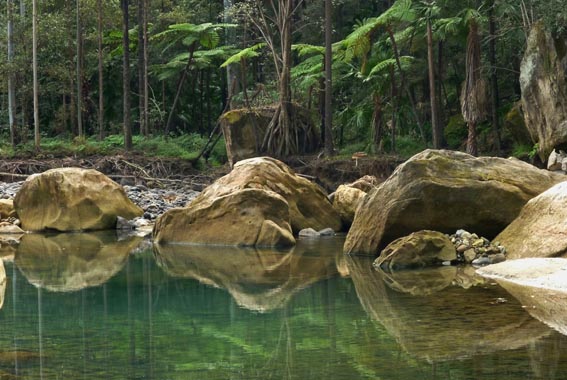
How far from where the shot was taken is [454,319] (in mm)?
8609

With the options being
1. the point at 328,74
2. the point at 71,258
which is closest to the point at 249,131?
the point at 328,74

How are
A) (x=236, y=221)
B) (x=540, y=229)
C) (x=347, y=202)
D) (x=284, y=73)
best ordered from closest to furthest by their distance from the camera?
(x=540, y=229) → (x=236, y=221) → (x=347, y=202) → (x=284, y=73)

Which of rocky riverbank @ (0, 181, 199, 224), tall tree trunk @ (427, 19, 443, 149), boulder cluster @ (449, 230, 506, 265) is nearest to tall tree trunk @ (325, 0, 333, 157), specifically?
tall tree trunk @ (427, 19, 443, 149)

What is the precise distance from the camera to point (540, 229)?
38.9 feet

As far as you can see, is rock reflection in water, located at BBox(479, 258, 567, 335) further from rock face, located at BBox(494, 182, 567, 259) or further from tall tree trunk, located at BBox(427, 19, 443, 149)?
tall tree trunk, located at BBox(427, 19, 443, 149)

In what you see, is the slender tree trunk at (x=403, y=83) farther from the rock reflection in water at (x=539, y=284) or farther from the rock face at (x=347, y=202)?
the rock reflection in water at (x=539, y=284)

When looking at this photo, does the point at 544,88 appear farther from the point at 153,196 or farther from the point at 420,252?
the point at 420,252

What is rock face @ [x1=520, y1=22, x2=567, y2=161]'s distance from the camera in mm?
20656

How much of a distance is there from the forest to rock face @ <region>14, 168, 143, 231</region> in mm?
8503

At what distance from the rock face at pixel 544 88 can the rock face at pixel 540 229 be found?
8.48m

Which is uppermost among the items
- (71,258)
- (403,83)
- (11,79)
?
(11,79)

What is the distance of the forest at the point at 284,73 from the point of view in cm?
2492

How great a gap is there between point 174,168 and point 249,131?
8.41ft

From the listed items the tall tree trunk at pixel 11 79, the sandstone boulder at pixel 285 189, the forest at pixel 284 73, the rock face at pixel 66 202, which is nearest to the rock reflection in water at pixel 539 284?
the sandstone boulder at pixel 285 189
